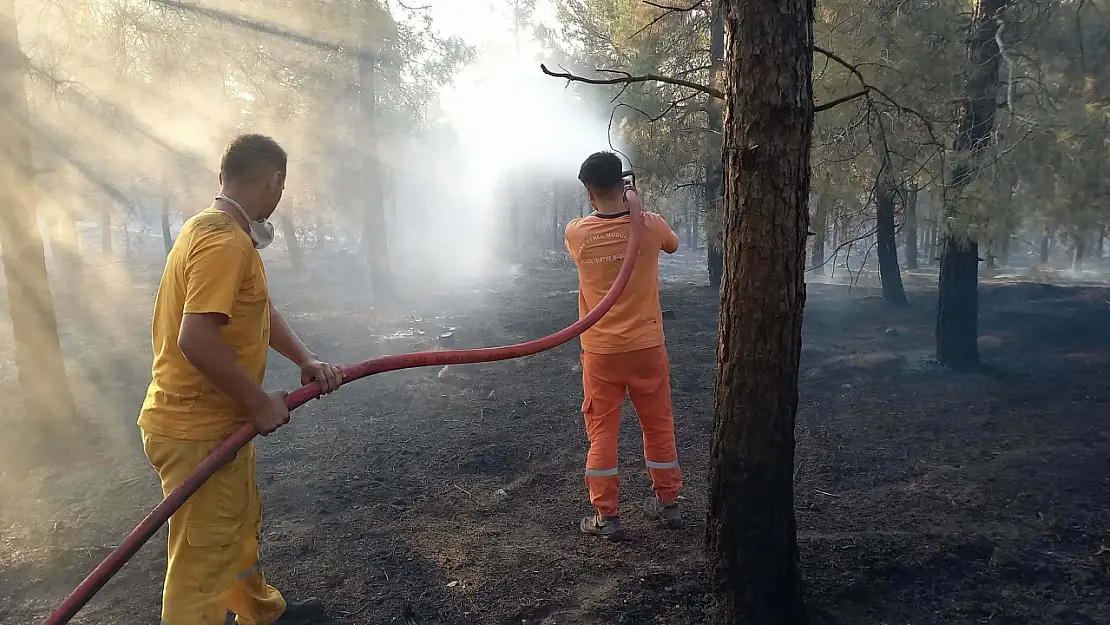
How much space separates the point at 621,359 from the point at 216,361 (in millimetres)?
2073

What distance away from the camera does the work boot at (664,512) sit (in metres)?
3.75

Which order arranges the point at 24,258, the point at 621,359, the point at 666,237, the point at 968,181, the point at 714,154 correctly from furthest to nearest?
the point at 714,154
the point at 968,181
the point at 24,258
the point at 666,237
the point at 621,359

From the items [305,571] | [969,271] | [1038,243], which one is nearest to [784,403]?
[305,571]

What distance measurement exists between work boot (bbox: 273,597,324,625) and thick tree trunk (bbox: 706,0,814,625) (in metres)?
1.74

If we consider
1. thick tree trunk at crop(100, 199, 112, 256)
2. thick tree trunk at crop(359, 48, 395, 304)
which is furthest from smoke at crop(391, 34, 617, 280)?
thick tree trunk at crop(100, 199, 112, 256)

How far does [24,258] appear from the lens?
19.0 ft

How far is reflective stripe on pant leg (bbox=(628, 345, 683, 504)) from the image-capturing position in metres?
3.64

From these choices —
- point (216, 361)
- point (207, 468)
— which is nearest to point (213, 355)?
point (216, 361)

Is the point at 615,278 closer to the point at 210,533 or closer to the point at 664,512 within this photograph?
the point at 664,512

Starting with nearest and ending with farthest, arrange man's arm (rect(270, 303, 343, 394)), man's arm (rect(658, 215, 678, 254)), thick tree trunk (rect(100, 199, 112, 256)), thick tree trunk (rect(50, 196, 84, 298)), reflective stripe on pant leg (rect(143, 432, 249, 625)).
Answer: reflective stripe on pant leg (rect(143, 432, 249, 625)) < man's arm (rect(270, 303, 343, 394)) < man's arm (rect(658, 215, 678, 254)) < thick tree trunk (rect(50, 196, 84, 298)) < thick tree trunk (rect(100, 199, 112, 256))

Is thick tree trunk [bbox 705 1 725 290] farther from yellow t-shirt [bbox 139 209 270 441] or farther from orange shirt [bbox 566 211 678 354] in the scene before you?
yellow t-shirt [bbox 139 209 270 441]

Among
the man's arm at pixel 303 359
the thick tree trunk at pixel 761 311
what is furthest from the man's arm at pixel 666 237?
the man's arm at pixel 303 359

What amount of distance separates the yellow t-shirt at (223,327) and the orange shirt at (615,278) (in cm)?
181

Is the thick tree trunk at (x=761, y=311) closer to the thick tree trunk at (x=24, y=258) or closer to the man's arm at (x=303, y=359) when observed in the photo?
the man's arm at (x=303, y=359)
